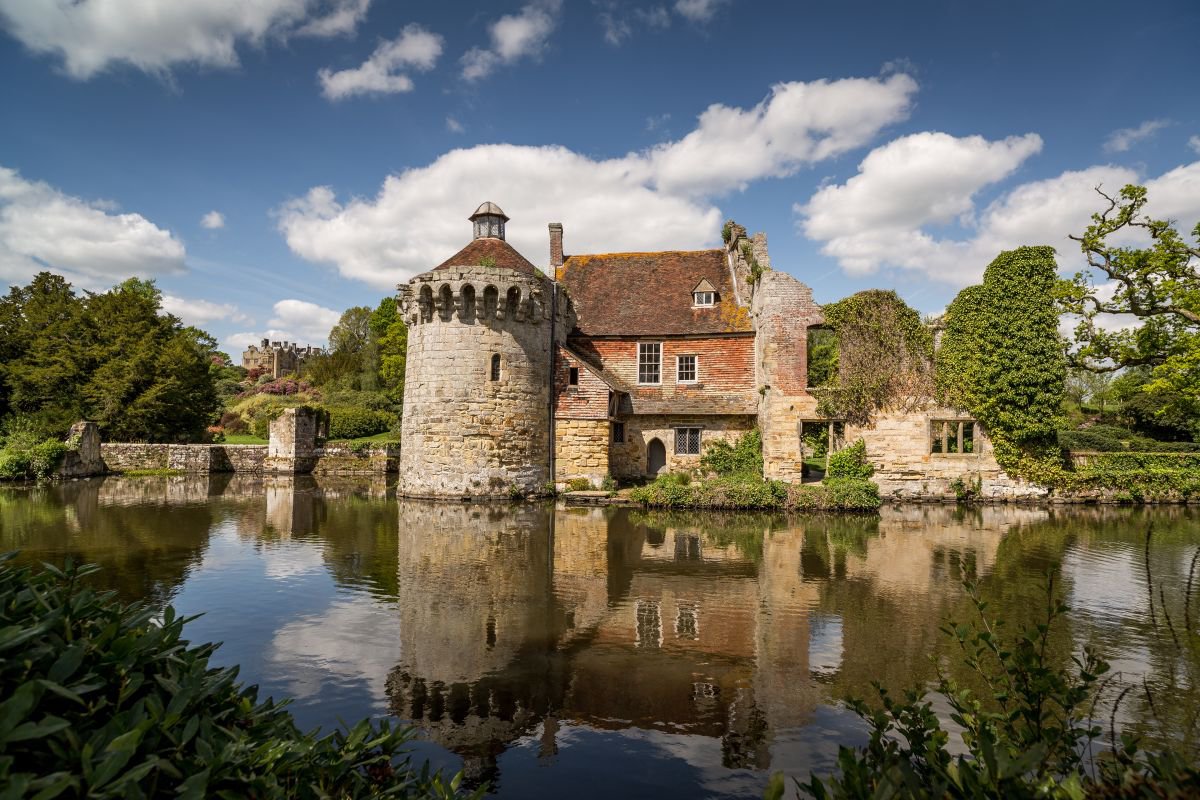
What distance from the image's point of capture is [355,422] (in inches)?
1507

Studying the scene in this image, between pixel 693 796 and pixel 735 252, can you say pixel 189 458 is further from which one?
pixel 693 796

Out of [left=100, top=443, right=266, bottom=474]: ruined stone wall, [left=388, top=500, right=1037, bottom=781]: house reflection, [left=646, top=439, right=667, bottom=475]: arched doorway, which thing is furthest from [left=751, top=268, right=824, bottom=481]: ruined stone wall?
[left=100, top=443, right=266, bottom=474]: ruined stone wall

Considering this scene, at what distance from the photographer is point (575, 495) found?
69.9 ft

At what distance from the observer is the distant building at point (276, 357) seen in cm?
7362

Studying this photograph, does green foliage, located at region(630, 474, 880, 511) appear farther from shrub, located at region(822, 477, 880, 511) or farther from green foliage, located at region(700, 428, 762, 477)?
green foliage, located at region(700, 428, 762, 477)

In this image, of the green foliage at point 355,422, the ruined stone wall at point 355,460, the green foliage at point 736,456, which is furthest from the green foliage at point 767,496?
the green foliage at point 355,422

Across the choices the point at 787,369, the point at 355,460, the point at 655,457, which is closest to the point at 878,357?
the point at 787,369

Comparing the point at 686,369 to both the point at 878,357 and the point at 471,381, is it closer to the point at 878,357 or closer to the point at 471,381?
the point at 878,357

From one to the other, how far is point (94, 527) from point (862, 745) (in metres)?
17.7

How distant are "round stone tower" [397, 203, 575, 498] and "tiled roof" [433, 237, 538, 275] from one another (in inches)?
78.5

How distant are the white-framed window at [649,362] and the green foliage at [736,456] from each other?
12.0ft

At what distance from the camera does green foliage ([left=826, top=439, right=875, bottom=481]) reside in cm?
2209

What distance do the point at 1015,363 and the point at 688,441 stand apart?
11.6m

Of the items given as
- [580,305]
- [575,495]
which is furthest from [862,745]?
[580,305]
